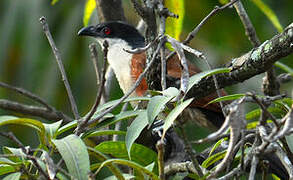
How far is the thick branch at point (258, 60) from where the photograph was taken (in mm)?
1858

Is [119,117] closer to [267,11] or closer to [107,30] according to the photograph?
[267,11]

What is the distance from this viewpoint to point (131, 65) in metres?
3.62

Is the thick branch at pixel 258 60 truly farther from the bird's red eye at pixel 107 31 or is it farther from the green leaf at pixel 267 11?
the bird's red eye at pixel 107 31

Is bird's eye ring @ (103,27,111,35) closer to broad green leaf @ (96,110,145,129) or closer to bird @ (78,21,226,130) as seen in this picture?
bird @ (78,21,226,130)

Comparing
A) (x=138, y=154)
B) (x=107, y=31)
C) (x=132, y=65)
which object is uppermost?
(x=107, y=31)

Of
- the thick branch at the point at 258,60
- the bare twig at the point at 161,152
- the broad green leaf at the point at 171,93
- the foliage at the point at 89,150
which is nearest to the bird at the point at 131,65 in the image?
the thick branch at the point at 258,60

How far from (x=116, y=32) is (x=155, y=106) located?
224 cm

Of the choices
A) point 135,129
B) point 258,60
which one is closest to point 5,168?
point 135,129

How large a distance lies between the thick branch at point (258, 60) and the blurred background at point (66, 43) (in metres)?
3.65

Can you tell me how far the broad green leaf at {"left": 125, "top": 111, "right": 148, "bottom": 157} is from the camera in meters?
1.64

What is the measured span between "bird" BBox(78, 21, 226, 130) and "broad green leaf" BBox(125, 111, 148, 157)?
1618mm

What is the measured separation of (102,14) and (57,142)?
2.29m

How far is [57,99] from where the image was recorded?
599cm

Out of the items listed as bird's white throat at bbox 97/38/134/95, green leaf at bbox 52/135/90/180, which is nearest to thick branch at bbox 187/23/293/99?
green leaf at bbox 52/135/90/180
